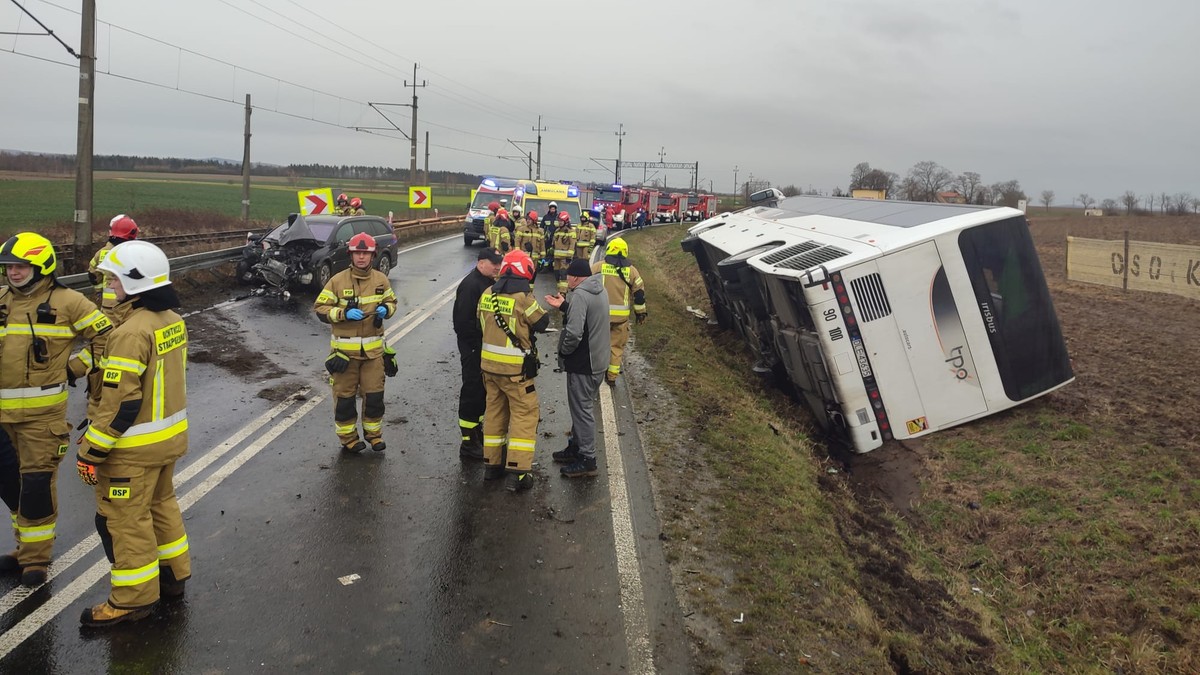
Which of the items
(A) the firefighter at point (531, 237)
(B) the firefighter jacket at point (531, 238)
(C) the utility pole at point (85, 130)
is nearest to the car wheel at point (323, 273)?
(C) the utility pole at point (85, 130)

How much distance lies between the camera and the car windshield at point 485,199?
27.8 m

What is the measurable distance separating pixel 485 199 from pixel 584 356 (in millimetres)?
24252

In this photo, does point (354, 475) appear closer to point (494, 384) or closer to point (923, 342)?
point (494, 384)

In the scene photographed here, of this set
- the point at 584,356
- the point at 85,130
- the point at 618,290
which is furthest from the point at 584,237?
the point at 584,356

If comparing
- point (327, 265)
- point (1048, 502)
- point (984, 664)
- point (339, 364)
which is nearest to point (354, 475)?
point (339, 364)

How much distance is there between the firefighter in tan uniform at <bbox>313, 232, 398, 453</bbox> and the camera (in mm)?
6199

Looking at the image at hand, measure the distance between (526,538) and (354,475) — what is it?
1.70 m

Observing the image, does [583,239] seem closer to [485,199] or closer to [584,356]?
[584,356]

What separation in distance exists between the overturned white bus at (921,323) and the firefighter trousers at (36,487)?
584 cm

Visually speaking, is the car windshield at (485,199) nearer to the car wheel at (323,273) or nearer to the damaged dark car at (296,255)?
the damaged dark car at (296,255)

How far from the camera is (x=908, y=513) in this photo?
7.03m

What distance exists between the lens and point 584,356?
6.19 metres

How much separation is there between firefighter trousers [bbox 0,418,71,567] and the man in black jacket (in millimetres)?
2850

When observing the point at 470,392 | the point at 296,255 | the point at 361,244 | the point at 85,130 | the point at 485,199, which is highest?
the point at 485,199
